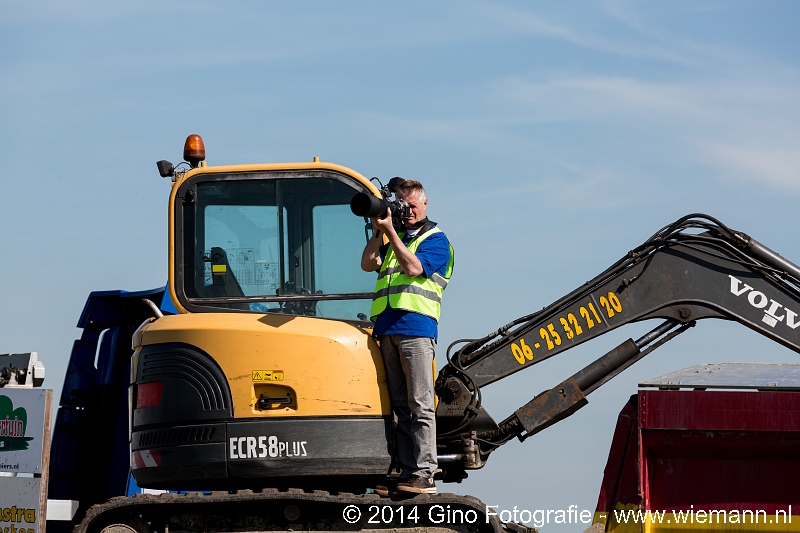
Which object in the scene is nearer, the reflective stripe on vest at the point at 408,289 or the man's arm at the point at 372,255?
the reflective stripe on vest at the point at 408,289

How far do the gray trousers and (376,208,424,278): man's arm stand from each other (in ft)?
1.44

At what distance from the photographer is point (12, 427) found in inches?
396

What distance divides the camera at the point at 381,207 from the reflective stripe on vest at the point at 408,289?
0.17m

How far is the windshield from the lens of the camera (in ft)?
24.6

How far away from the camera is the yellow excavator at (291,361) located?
725 centimetres

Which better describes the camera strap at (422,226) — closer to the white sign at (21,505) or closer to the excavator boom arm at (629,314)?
the excavator boom arm at (629,314)

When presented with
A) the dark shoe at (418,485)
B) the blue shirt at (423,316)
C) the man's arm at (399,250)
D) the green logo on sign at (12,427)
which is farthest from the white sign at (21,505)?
the man's arm at (399,250)

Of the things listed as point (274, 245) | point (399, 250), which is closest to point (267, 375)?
point (274, 245)

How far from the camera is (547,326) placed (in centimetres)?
838

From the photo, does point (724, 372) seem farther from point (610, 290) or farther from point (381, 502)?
point (381, 502)

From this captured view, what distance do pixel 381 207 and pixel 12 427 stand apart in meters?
4.81

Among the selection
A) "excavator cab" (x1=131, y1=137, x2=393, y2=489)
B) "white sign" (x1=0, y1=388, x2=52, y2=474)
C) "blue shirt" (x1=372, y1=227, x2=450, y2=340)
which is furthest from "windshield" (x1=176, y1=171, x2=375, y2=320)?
"white sign" (x1=0, y1=388, x2=52, y2=474)

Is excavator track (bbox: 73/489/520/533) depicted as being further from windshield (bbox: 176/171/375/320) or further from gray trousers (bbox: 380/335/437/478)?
windshield (bbox: 176/171/375/320)

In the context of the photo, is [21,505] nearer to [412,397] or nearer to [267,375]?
[267,375]
